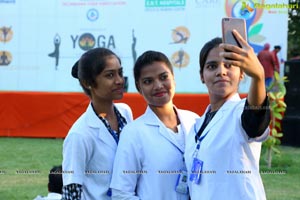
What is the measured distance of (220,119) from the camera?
143cm

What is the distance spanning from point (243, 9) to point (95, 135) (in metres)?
6.62

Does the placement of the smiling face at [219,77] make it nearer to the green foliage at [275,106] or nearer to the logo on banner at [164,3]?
the green foliage at [275,106]

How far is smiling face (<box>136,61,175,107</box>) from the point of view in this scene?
1.70m

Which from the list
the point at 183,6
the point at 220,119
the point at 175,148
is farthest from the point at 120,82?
the point at 183,6

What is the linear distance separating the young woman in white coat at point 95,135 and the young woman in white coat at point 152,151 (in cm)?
7

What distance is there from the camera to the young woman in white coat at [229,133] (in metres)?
1.25

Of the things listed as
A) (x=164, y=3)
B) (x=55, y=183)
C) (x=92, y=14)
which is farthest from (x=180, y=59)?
(x=55, y=183)

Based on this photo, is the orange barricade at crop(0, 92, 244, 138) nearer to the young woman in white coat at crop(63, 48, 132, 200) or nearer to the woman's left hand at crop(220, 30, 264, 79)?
the young woman in white coat at crop(63, 48, 132, 200)

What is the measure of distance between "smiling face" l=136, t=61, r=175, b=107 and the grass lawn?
1.62 meters

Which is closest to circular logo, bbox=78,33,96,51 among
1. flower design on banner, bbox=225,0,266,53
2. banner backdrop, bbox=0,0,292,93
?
banner backdrop, bbox=0,0,292,93

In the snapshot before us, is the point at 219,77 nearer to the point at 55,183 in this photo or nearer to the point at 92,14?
the point at 55,183

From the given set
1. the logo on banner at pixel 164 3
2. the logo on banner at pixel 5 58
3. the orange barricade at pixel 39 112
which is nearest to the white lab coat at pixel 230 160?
the orange barricade at pixel 39 112

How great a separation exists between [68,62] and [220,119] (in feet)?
23.9

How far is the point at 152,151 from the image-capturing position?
163 cm
